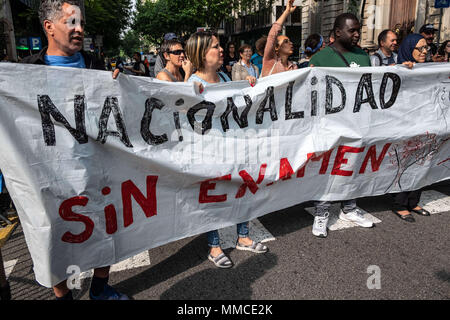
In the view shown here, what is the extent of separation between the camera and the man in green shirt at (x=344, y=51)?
3551 millimetres

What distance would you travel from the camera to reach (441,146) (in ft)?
13.0

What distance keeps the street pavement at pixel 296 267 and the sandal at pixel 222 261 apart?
5 centimetres

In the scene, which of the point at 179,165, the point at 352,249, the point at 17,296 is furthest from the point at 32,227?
the point at 352,249

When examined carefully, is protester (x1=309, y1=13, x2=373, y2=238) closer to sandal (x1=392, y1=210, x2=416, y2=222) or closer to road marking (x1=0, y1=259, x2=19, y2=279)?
sandal (x1=392, y1=210, x2=416, y2=222)

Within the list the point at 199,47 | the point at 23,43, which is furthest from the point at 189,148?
the point at 23,43

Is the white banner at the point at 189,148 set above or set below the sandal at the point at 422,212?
above

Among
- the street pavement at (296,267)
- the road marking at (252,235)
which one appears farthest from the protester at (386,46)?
the road marking at (252,235)

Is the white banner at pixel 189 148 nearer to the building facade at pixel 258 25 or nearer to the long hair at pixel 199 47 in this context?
the long hair at pixel 199 47

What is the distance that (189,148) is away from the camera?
2842mm

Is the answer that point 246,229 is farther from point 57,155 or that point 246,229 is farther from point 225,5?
point 225,5

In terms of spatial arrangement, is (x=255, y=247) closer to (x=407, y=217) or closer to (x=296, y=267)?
(x=296, y=267)

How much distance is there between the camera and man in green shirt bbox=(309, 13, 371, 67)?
3.55 meters

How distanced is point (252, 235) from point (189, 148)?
4.31 ft

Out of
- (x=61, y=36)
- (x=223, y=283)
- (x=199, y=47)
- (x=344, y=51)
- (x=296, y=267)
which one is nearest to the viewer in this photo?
(x=61, y=36)
